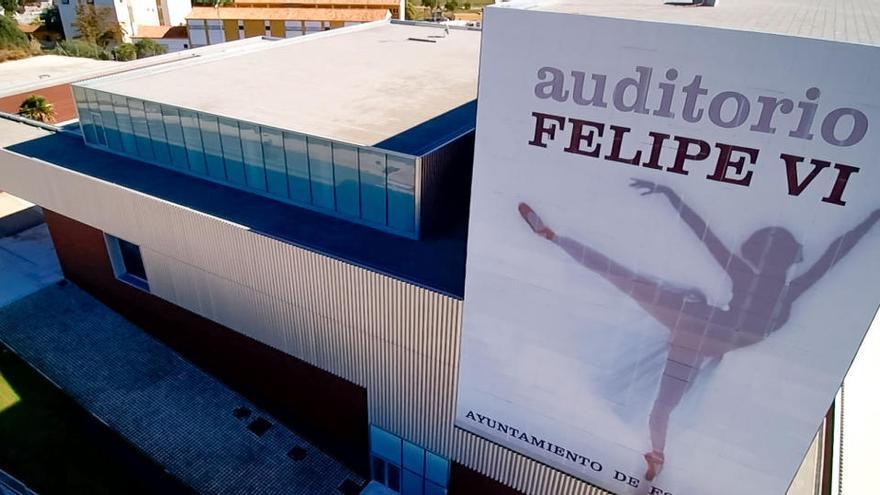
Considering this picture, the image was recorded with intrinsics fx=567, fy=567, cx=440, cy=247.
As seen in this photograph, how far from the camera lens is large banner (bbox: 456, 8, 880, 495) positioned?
32.7 ft

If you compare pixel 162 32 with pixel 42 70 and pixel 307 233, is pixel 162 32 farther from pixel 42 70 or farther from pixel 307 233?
pixel 307 233

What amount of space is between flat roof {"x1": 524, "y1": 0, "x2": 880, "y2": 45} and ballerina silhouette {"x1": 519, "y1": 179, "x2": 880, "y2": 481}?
336 cm

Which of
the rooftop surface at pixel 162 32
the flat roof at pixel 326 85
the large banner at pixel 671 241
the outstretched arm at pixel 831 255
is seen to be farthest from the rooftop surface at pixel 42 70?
the outstretched arm at pixel 831 255

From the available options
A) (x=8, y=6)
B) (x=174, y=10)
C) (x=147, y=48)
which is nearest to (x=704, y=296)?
(x=147, y=48)

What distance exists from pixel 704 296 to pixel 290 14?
61670mm

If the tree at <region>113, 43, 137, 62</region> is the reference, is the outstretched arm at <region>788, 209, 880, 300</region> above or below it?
above

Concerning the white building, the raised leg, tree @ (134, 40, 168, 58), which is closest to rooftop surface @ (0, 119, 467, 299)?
the raised leg

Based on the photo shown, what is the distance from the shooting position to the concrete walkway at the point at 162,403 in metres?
19.7

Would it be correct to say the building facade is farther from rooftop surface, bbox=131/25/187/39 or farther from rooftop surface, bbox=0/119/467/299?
rooftop surface, bbox=0/119/467/299

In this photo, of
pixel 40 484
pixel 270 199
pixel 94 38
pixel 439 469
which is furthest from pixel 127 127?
pixel 94 38

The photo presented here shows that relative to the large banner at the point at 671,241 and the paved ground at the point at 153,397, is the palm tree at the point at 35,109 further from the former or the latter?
the large banner at the point at 671,241

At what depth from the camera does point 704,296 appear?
11719mm

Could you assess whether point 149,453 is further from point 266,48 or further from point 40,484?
point 266,48

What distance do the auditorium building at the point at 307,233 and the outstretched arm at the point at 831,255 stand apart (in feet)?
13.9
